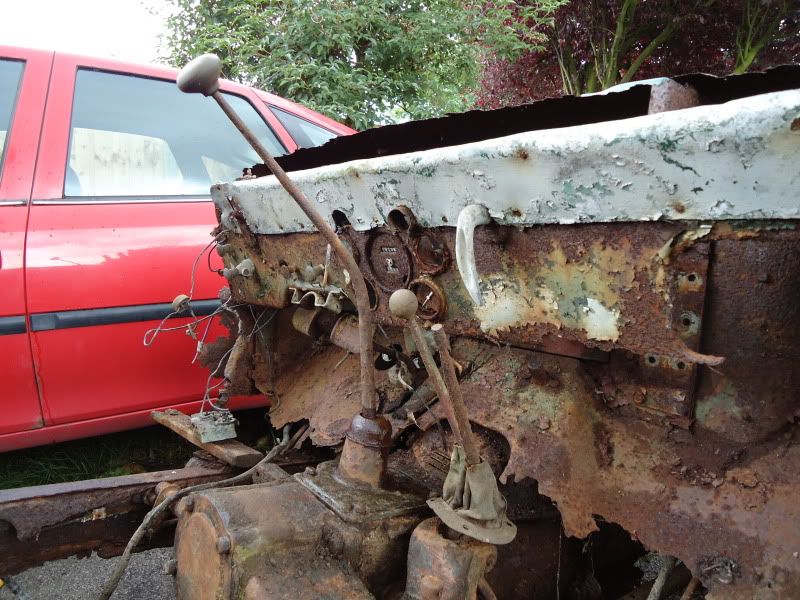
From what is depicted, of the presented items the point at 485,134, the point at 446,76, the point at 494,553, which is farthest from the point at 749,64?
the point at 494,553

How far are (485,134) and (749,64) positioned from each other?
7037 millimetres

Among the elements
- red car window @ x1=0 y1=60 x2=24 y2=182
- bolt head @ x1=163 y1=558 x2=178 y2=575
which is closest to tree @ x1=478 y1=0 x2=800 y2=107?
red car window @ x1=0 y1=60 x2=24 y2=182

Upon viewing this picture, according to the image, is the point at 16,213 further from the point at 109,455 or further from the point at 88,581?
the point at 88,581

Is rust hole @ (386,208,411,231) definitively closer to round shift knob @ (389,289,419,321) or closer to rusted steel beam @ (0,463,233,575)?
round shift knob @ (389,289,419,321)

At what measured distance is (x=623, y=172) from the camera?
99 centimetres

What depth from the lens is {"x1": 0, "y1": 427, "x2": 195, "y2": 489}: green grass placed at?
2611mm

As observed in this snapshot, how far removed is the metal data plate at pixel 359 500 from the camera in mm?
1341

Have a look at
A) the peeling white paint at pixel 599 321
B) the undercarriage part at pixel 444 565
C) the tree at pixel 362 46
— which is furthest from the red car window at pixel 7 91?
the tree at pixel 362 46

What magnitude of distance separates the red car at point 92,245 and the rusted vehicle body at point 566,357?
1048 mm

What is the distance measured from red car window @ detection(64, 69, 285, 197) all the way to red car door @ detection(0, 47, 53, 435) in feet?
0.49

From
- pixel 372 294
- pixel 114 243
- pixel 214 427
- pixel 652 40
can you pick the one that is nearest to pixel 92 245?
pixel 114 243

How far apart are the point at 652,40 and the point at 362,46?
3413mm

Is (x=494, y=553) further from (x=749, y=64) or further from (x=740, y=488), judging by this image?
(x=749, y=64)

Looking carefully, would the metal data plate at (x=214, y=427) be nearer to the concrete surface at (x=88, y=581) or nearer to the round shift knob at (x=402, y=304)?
the concrete surface at (x=88, y=581)
